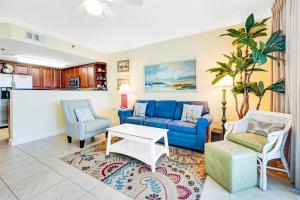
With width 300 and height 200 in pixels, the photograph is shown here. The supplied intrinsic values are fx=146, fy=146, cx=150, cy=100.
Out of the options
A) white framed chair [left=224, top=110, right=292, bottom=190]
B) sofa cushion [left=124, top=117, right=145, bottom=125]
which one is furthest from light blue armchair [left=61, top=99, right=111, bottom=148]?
white framed chair [left=224, top=110, right=292, bottom=190]

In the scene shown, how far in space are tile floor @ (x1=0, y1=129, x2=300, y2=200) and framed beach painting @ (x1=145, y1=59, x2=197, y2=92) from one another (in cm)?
230

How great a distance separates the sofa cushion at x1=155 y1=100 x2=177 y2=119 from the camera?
3.52 m

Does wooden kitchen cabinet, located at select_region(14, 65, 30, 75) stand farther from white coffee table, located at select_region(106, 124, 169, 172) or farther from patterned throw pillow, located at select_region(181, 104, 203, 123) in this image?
patterned throw pillow, located at select_region(181, 104, 203, 123)

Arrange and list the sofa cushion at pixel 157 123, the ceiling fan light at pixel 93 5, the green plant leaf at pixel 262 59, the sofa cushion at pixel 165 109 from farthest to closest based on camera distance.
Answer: the sofa cushion at pixel 165 109, the sofa cushion at pixel 157 123, the green plant leaf at pixel 262 59, the ceiling fan light at pixel 93 5

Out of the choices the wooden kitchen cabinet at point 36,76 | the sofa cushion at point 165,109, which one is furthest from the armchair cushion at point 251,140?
the wooden kitchen cabinet at point 36,76

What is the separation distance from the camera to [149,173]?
6.59 ft

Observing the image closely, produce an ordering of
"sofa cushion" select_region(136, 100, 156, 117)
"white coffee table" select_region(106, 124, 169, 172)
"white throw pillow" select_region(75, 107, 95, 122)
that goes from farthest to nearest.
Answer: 1. "sofa cushion" select_region(136, 100, 156, 117)
2. "white throw pillow" select_region(75, 107, 95, 122)
3. "white coffee table" select_region(106, 124, 169, 172)

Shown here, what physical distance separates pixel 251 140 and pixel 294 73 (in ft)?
3.13

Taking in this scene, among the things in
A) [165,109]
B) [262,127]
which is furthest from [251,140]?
[165,109]

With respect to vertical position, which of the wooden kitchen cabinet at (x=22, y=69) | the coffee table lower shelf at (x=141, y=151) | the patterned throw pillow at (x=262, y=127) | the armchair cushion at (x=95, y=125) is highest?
the wooden kitchen cabinet at (x=22, y=69)

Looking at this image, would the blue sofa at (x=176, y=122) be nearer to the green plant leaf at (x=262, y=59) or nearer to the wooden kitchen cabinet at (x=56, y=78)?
the green plant leaf at (x=262, y=59)

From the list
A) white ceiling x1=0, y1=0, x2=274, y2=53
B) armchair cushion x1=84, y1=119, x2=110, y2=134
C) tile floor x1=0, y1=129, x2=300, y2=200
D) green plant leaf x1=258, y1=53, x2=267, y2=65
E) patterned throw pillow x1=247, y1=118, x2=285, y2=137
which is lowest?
tile floor x1=0, y1=129, x2=300, y2=200

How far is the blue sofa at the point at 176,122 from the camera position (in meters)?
2.62

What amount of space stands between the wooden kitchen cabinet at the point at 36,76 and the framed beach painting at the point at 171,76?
4.42 meters
